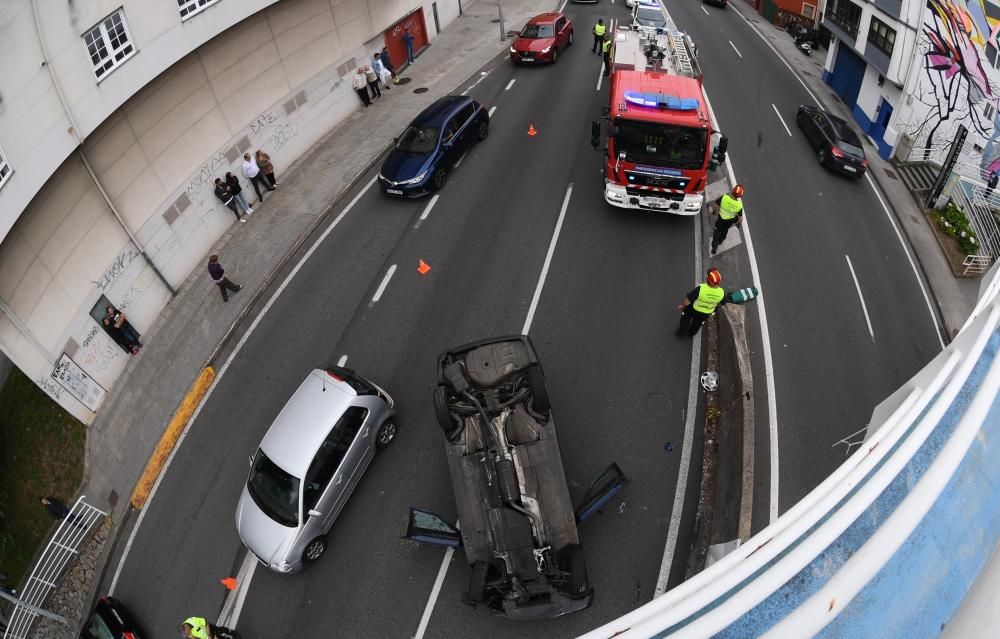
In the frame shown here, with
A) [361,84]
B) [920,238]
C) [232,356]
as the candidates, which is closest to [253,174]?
[232,356]

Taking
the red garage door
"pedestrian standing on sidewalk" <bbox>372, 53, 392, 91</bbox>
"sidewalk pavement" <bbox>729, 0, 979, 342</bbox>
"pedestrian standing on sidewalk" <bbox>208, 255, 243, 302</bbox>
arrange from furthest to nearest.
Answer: the red garage door
"pedestrian standing on sidewalk" <bbox>372, 53, 392, 91</bbox>
"sidewalk pavement" <bbox>729, 0, 979, 342</bbox>
"pedestrian standing on sidewalk" <bbox>208, 255, 243, 302</bbox>

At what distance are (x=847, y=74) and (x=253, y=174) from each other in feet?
74.4

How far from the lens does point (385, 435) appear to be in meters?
10.5

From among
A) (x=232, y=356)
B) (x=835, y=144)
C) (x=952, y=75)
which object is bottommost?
(x=232, y=356)

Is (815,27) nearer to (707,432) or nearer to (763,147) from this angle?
(763,147)

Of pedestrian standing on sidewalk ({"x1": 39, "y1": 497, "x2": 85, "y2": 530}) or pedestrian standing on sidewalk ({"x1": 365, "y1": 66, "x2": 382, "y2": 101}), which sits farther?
pedestrian standing on sidewalk ({"x1": 365, "y1": 66, "x2": 382, "y2": 101})

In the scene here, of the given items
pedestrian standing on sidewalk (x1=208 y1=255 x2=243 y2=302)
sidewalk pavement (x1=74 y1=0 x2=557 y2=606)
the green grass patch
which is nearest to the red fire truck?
sidewalk pavement (x1=74 y1=0 x2=557 y2=606)

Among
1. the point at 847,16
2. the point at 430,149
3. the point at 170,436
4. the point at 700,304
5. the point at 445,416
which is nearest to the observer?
the point at 445,416

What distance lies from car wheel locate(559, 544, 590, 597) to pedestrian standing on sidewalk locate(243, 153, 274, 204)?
13.7m

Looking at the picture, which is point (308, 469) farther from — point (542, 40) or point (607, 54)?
point (542, 40)

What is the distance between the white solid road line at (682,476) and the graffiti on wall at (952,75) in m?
11.4

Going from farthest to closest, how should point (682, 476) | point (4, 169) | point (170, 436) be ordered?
1. point (170, 436)
2. point (682, 476)
3. point (4, 169)

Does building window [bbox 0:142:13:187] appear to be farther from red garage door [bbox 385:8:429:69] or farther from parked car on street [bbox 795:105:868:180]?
parked car on street [bbox 795:105:868:180]

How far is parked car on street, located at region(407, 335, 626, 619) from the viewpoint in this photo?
7734 mm
